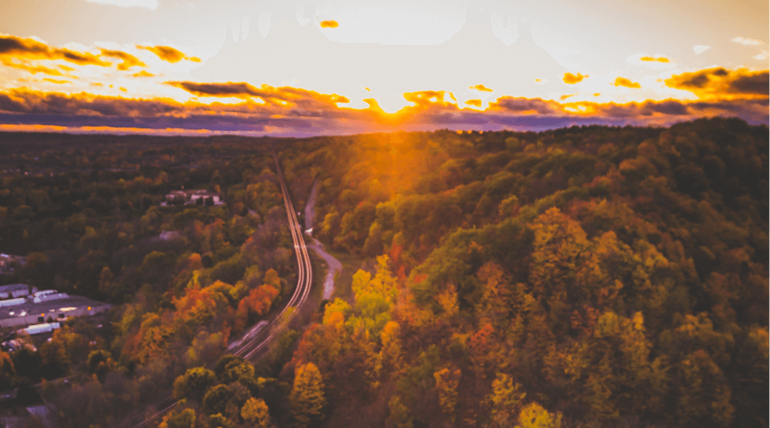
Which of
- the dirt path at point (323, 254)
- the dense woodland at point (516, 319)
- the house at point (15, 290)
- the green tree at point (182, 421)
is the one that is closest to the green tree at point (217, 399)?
the dense woodland at point (516, 319)

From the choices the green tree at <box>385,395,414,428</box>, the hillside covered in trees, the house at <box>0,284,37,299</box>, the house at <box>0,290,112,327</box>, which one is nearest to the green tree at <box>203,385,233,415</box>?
the hillside covered in trees

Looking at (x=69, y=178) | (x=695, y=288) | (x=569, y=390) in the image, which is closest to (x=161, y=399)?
(x=569, y=390)

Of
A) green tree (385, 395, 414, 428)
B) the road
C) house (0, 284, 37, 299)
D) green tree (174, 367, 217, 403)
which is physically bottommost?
house (0, 284, 37, 299)

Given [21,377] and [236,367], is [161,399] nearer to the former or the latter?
[236,367]

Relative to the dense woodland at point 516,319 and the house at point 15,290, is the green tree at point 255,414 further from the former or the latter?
the house at point 15,290

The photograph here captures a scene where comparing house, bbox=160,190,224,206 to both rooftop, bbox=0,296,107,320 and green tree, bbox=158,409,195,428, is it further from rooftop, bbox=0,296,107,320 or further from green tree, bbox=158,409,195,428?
green tree, bbox=158,409,195,428

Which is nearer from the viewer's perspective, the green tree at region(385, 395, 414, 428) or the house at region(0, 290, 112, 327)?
the green tree at region(385, 395, 414, 428)
